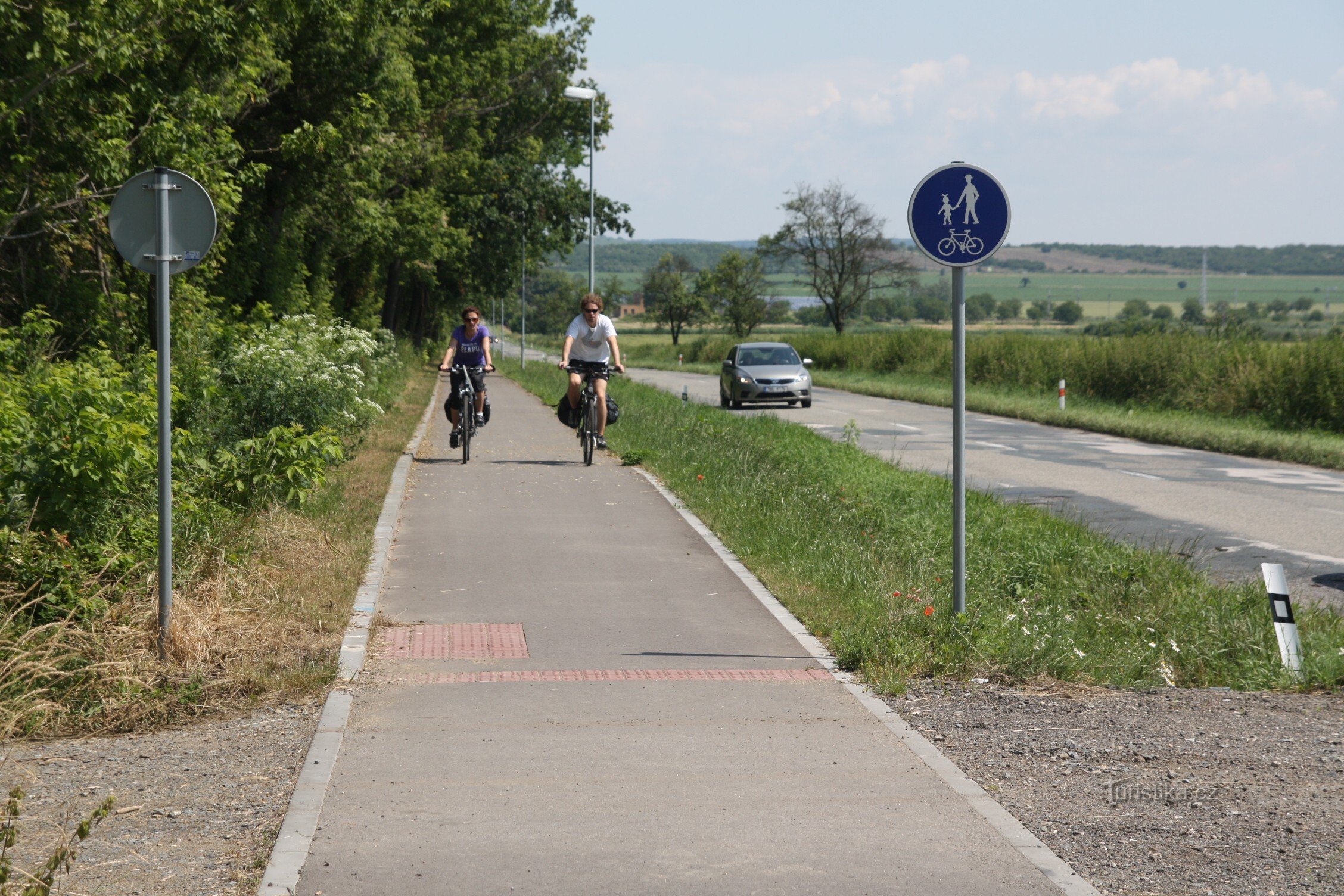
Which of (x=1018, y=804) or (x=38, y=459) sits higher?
(x=38, y=459)

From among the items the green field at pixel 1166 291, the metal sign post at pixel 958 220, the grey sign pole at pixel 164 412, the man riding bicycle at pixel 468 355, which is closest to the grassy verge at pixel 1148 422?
the man riding bicycle at pixel 468 355

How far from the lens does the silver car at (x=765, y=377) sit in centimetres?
3038

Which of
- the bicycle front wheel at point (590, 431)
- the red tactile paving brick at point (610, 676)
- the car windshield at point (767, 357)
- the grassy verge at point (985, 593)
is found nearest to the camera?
the red tactile paving brick at point (610, 676)

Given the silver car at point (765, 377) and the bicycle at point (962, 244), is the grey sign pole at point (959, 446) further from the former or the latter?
the silver car at point (765, 377)

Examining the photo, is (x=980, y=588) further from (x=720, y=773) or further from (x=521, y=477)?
(x=521, y=477)

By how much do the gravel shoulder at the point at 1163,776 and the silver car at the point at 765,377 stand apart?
23634 millimetres

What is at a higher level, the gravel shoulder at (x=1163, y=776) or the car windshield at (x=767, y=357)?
the car windshield at (x=767, y=357)

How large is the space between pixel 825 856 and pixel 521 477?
10683 mm

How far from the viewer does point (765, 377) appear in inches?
1207

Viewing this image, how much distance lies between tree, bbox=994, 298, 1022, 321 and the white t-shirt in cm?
10107

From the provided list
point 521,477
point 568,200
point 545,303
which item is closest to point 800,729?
point 521,477

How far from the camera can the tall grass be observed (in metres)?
23.9

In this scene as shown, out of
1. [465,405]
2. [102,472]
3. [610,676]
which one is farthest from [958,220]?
[465,405]

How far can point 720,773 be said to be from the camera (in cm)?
520
